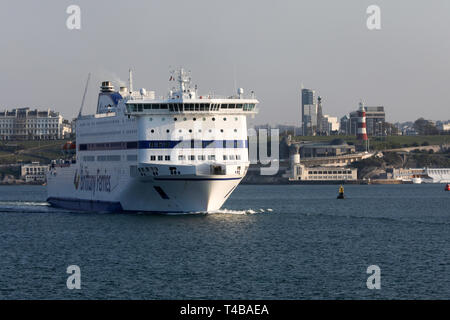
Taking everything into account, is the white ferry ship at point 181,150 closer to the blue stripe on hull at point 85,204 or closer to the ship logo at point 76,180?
the blue stripe on hull at point 85,204

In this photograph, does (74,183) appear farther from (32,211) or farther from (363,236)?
(363,236)

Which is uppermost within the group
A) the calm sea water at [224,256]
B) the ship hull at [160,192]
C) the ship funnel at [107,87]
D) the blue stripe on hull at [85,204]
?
the ship funnel at [107,87]

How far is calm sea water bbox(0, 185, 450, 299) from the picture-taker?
3375cm

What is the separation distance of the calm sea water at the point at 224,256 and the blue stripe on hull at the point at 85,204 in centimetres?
87

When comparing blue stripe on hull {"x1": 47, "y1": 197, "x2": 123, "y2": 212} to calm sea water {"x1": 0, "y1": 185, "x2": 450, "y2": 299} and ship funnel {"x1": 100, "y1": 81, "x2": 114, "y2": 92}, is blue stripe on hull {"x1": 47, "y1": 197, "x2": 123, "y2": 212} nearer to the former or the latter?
calm sea water {"x1": 0, "y1": 185, "x2": 450, "y2": 299}

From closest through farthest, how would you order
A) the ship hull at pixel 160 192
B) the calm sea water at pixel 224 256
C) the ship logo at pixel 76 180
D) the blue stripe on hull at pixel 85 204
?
the calm sea water at pixel 224 256
the ship hull at pixel 160 192
the blue stripe on hull at pixel 85 204
the ship logo at pixel 76 180

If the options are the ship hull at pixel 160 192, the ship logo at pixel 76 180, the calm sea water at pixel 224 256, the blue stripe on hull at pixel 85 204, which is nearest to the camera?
the calm sea water at pixel 224 256

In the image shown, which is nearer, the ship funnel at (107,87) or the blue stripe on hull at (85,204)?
the blue stripe on hull at (85,204)

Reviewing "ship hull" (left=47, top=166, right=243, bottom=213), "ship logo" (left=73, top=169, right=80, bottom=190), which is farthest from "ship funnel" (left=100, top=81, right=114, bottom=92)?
"ship hull" (left=47, top=166, right=243, bottom=213)

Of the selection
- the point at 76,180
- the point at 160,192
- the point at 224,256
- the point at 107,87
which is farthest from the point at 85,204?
the point at 224,256

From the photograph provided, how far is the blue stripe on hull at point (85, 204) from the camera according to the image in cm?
6409

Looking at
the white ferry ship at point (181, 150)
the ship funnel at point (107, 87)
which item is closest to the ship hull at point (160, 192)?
the white ferry ship at point (181, 150)
